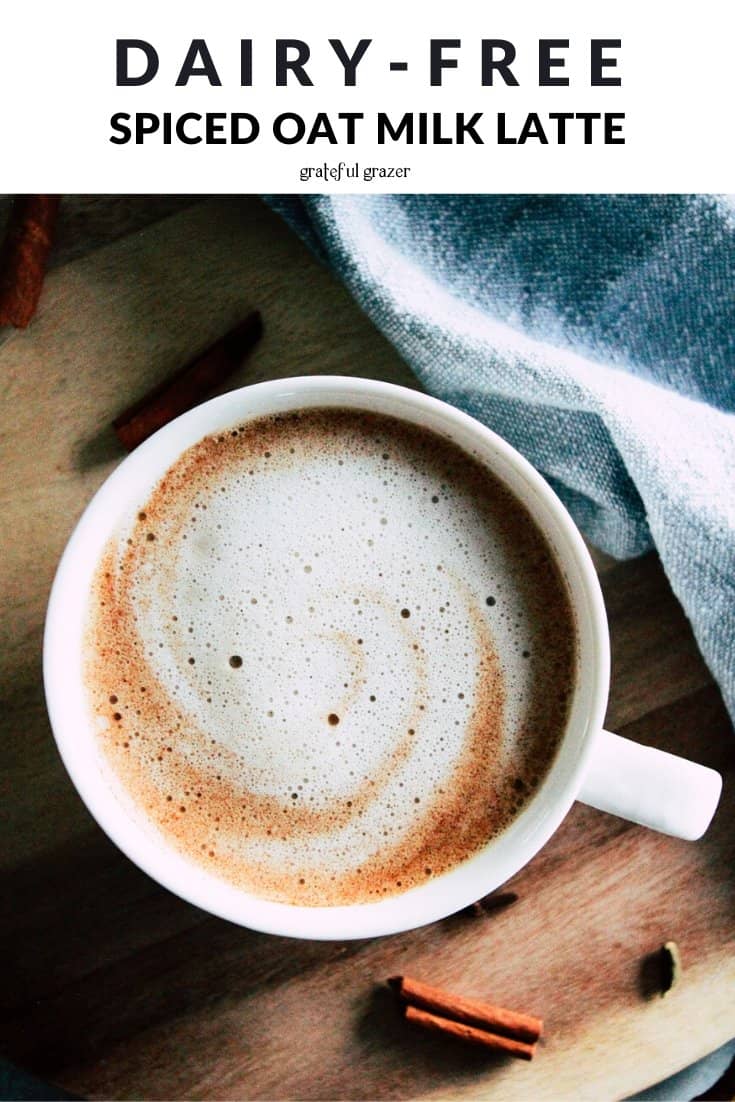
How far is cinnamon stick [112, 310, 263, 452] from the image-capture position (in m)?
0.77

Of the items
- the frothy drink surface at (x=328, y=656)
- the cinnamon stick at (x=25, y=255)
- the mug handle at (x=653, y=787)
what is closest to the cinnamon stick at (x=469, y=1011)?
the frothy drink surface at (x=328, y=656)

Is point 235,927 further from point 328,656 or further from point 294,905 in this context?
point 328,656

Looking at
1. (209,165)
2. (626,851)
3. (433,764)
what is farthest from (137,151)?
Result: (626,851)

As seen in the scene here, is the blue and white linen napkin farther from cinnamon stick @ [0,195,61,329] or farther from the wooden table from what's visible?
cinnamon stick @ [0,195,61,329]

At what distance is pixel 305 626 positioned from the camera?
2.32 ft

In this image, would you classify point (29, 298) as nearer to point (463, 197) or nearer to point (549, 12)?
point (463, 197)

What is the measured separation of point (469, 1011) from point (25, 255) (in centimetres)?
66

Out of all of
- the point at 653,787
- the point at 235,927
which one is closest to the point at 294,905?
the point at 235,927

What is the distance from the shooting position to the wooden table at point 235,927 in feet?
2.57

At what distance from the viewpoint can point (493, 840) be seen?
2.36 ft

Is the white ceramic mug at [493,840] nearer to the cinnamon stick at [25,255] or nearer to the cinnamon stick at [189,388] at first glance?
the cinnamon stick at [189,388]

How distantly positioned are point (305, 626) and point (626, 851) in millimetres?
317

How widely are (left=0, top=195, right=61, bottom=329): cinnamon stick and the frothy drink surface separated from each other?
0.63ft

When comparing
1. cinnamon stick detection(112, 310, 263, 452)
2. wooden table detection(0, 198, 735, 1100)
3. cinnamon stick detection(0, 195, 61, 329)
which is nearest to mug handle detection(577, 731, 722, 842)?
wooden table detection(0, 198, 735, 1100)
